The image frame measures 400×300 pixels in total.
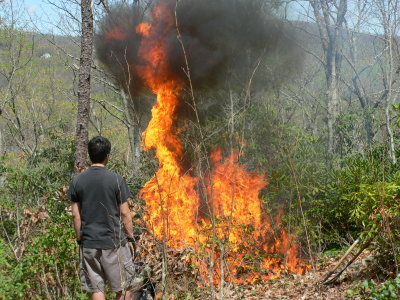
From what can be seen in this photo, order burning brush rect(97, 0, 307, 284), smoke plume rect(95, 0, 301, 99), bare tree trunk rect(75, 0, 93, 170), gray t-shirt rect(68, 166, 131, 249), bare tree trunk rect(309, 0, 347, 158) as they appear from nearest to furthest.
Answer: gray t-shirt rect(68, 166, 131, 249)
bare tree trunk rect(75, 0, 93, 170)
burning brush rect(97, 0, 307, 284)
smoke plume rect(95, 0, 301, 99)
bare tree trunk rect(309, 0, 347, 158)

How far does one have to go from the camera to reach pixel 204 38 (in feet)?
34.6

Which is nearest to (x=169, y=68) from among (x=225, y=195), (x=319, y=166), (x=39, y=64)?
(x=225, y=195)

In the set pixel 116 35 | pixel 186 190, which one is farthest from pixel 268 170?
pixel 116 35

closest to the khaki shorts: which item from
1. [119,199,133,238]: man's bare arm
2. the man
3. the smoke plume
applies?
the man

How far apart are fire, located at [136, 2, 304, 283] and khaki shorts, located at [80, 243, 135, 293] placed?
3.41m

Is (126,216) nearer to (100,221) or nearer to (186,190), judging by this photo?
(100,221)

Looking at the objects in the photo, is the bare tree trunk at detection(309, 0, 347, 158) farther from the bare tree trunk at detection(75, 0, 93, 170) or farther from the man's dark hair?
the man's dark hair

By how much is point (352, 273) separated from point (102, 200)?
14.0ft

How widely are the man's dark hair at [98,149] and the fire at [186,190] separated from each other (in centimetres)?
381

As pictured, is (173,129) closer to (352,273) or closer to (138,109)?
(138,109)

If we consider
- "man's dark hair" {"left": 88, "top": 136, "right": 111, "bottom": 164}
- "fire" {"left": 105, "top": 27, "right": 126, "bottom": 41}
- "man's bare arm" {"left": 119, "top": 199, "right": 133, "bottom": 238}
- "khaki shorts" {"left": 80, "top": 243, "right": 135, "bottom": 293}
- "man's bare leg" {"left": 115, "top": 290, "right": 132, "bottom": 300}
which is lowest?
"man's bare leg" {"left": 115, "top": 290, "right": 132, "bottom": 300}

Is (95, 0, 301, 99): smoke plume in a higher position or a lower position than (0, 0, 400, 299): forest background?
higher

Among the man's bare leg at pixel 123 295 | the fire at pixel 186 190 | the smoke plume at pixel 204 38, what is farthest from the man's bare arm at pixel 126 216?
the smoke plume at pixel 204 38

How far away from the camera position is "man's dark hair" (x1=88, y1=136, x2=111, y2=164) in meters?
4.03
